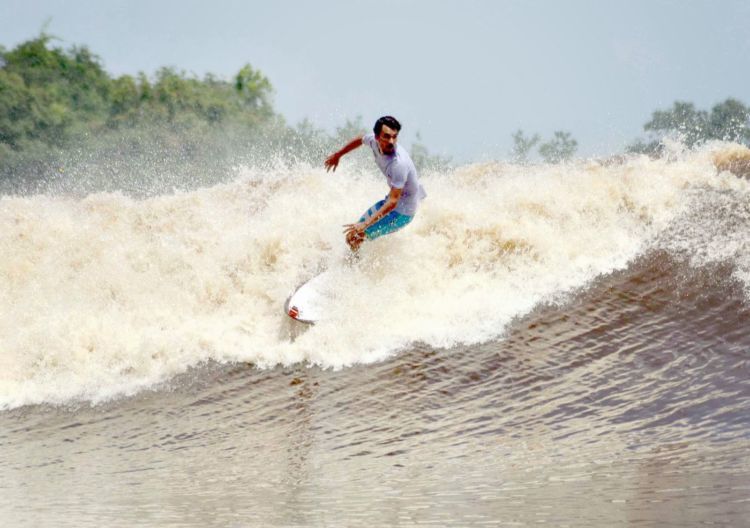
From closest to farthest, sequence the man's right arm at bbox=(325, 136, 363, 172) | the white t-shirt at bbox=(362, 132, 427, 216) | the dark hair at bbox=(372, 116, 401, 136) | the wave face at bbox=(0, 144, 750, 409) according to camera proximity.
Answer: the dark hair at bbox=(372, 116, 401, 136) → the white t-shirt at bbox=(362, 132, 427, 216) → the wave face at bbox=(0, 144, 750, 409) → the man's right arm at bbox=(325, 136, 363, 172)

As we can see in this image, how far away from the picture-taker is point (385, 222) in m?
7.98

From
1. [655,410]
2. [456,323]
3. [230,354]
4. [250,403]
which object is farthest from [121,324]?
[655,410]

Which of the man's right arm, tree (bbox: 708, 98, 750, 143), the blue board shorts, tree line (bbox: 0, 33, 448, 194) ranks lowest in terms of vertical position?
the blue board shorts

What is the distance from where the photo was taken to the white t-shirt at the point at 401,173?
728cm

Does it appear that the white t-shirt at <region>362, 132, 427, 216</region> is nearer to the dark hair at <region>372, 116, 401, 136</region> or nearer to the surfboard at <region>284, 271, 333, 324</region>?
the dark hair at <region>372, 116, 401, 136</region>

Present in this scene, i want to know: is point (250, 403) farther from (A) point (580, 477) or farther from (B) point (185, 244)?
(B) point (185, 244)

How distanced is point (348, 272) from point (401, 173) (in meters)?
1.53

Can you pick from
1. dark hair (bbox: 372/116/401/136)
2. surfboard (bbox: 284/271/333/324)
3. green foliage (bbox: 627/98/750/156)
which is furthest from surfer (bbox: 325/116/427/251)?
green foliage (bbox: 627/98/750/156)

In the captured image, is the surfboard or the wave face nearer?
the wave face

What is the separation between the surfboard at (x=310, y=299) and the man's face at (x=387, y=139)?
5.65ft

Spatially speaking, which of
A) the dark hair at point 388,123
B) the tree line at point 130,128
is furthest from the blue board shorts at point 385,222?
the tree line at point 130,128

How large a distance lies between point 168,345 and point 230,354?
2.25ft

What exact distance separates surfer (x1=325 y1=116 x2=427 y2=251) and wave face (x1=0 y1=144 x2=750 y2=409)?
561mm

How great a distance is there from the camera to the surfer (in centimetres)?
714
